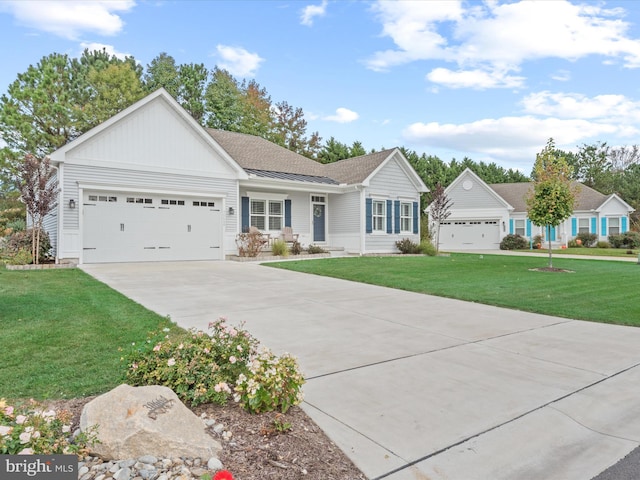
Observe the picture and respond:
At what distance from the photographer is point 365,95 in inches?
787

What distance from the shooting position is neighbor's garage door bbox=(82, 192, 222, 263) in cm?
1386

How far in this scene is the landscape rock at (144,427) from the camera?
7.93 feet

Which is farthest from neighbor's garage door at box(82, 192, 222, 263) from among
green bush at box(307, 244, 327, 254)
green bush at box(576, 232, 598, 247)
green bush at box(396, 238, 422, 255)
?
green bush at box(576, 232, 598, 247)

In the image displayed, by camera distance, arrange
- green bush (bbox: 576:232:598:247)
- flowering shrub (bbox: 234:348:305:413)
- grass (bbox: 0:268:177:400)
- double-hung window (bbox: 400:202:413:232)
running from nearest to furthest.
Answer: flowering shrub (bbox: 234:348:305:413) < grass (bbox: 0:268:177:400) < double-hung window (bbox: 400:202:413:232) < green bush (bbox: 576:232:598:247)

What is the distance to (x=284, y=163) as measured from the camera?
20.4 m

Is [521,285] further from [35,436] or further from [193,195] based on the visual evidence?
[193,195]

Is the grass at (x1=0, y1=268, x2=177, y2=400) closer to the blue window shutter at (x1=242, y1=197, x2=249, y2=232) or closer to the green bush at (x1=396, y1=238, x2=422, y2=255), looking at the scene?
the blue window shutter at (x1=242, y1=197, x2=249, y2=232)

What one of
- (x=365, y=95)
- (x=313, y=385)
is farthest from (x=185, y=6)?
(x=313, y=385)

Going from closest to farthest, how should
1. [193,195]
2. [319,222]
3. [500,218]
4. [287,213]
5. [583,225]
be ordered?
[193,195], [287,213], [319,222], [500,218], [583,225]

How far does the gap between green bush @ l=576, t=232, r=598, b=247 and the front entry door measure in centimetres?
2217

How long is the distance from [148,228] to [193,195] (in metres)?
2.02

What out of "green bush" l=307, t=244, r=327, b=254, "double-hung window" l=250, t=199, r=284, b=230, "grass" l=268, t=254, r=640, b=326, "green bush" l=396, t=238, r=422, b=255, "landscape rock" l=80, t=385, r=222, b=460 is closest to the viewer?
"landscape rock" l=80, t=385, r=222, b=460

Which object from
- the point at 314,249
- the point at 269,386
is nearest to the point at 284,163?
the point at 314,249

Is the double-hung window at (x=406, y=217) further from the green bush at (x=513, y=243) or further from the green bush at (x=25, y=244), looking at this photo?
the green bush at (x=25, y=244)
